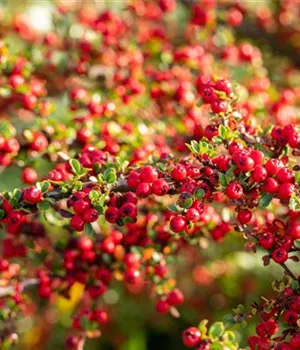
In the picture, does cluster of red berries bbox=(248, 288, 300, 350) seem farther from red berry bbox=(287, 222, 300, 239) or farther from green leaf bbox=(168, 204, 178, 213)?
green leaf bbox=(168, 204, 178, 213)

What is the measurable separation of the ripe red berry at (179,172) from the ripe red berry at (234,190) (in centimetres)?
10

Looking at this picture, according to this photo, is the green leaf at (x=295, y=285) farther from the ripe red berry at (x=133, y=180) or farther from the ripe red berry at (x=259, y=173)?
the ripe red berry at (x=133, y=180)

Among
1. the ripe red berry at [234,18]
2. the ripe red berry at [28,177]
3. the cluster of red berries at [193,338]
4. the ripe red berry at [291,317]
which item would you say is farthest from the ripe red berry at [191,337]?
the ripe red berry at [234,18]

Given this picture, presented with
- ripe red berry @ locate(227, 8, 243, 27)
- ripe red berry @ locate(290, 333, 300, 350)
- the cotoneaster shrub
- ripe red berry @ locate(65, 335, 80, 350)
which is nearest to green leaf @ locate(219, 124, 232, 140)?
the cotoneaster shrub

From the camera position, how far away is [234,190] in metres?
1.42

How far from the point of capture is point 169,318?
3154mm

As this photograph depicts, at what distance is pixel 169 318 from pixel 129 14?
1.49m

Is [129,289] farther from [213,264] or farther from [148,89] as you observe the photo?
[148,89]

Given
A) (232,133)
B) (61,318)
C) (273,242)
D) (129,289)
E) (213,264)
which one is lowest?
(61,318)

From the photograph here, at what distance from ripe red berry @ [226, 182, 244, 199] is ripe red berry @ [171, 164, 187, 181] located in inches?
4.0

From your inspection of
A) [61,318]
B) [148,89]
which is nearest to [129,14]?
[148,89]

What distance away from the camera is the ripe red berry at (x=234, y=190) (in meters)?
1.42

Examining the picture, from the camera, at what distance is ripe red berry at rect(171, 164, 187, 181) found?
1452 millimetres

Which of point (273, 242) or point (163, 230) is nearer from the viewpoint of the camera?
point (273, 242)
